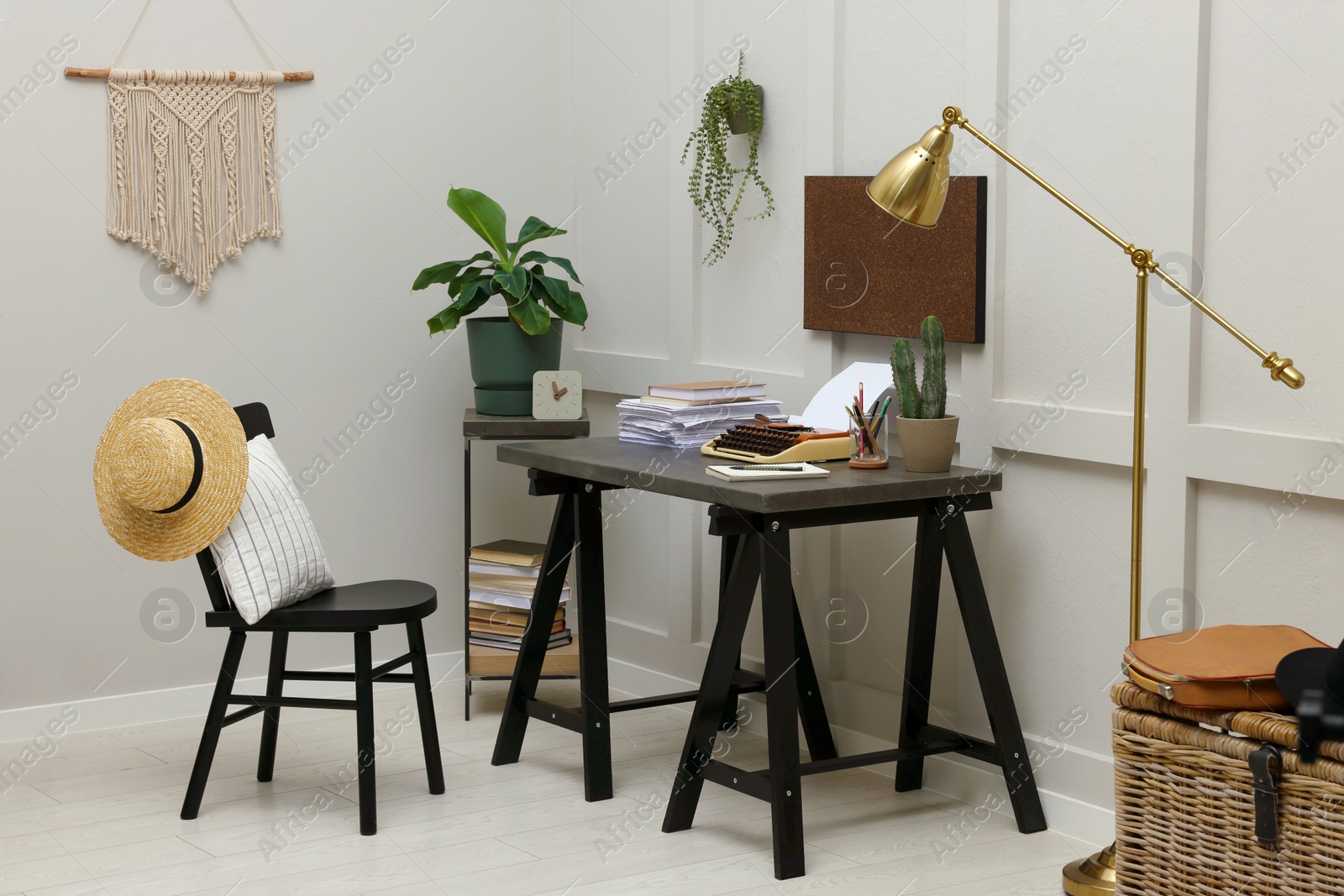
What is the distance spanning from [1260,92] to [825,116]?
1.13m

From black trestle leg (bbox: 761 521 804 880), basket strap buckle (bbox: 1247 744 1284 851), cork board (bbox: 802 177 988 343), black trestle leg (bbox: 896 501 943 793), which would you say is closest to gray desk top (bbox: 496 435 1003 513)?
black trestle leg (bbox: 761 521 804 880)

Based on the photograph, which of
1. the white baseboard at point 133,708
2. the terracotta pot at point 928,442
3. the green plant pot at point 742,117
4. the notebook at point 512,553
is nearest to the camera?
the terracotta pot at point 928,442

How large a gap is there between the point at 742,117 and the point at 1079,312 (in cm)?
112

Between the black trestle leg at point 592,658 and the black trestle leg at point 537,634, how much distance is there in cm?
11

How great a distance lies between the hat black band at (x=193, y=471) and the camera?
297 cm

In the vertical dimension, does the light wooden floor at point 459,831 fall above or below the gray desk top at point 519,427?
below

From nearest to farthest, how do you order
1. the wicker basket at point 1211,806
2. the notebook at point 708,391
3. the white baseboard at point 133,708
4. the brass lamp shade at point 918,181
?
the wicker basket at point 1211,806
the brass lamp shade at point 918,181
the notebook at point 708,391
the white baseboard at point 133,708

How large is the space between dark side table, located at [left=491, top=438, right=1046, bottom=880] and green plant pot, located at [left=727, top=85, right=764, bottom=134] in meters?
0.90

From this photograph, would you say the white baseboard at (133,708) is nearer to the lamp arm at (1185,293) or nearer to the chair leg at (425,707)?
the chair leg at (425,707)

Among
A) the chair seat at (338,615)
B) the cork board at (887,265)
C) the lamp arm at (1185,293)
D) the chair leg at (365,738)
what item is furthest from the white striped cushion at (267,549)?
the lamp arm at (1185,293)

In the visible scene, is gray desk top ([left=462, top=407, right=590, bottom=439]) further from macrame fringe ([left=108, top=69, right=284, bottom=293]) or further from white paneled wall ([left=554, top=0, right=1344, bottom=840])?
macrame fringe ([left=108, top=69, right=284, bottom=293])

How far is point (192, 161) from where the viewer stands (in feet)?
12.8

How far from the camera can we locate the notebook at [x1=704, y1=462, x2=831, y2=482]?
9.14 feet

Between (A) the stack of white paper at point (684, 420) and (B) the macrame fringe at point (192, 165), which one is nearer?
(A) the stack of white paper at point (684, 420)
